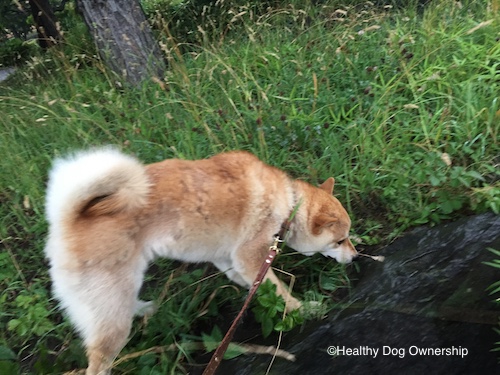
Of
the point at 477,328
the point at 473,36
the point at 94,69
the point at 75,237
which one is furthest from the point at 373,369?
the point at 94,69

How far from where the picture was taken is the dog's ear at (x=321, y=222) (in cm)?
223

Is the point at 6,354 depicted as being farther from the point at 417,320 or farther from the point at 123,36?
the point at 123,36

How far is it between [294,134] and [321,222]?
1059 millimetres

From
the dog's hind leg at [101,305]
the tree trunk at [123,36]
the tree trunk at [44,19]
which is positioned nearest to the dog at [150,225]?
the dog's hind leg at [101,305]

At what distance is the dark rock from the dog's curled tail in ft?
3.30

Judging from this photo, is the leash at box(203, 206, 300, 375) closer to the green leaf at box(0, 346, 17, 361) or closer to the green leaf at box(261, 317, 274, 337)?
the green leaf at box(261, 317, 274, 337)

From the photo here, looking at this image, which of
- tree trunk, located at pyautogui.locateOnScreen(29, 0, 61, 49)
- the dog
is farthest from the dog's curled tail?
tree trunk, located at pyautogui.locateOnScreen(29, 0, 61, 49)

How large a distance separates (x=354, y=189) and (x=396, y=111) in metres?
0.84

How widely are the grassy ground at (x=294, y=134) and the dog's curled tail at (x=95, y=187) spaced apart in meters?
0.76

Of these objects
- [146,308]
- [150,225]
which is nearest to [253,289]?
[150,225]

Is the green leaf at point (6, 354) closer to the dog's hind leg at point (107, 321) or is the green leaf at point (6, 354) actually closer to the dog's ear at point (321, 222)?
the dog's hind leg at point (107, 321)

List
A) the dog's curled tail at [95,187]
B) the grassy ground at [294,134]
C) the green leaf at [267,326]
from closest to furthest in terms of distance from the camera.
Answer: the dog's curled tail at [95,187], the green leaf at [267,326], the grassy ground at [294,134]

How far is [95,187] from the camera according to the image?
70.8 inches

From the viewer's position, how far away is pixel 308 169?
290 cm
